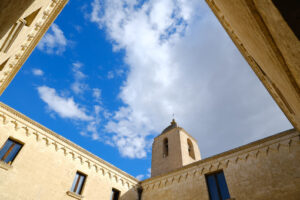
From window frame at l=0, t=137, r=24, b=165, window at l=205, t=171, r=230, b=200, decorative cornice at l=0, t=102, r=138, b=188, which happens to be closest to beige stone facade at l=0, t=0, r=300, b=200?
decorative cornice at l=0, t=102, r=138, b=188

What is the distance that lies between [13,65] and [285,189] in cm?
1081

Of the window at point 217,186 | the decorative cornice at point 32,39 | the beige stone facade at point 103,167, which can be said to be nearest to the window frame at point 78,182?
the beige stone facade at point 103,167

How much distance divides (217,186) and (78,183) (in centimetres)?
738

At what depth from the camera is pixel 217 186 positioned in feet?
31.3

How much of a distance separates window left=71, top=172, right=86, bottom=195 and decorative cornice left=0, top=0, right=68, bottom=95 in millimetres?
6408

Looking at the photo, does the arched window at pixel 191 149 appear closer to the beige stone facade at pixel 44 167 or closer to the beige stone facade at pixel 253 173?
the beige stone facade at pixel 253 173

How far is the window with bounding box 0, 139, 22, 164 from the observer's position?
322 inches

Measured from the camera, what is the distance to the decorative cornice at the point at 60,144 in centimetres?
893

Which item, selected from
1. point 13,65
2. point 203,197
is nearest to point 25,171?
point 13,65

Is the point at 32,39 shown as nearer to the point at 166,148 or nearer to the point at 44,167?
the point at 44,167

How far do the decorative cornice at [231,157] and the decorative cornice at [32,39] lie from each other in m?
9.63

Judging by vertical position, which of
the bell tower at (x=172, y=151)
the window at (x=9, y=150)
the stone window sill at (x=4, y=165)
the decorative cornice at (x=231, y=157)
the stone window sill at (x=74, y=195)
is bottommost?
the stone window sill at (x=74, y=195)

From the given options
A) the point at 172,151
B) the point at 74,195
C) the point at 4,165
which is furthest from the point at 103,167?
the point at 172,151

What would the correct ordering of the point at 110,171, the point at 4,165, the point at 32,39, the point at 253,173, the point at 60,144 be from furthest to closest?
the point at 110,171 → the point at 60,144 → the point at 253,173 → the point at 4,165 → the point at 32,39
